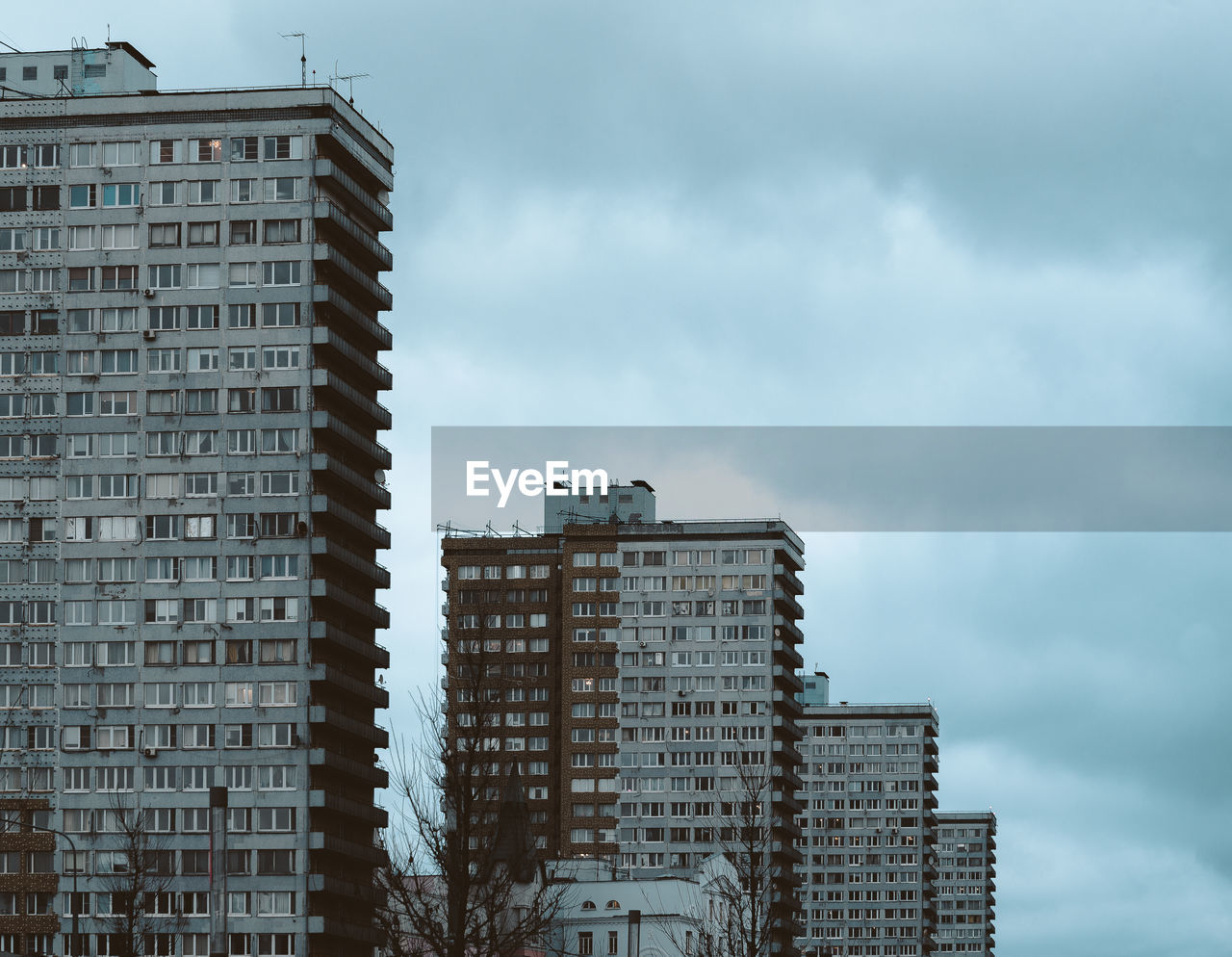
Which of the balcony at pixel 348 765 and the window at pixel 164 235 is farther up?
the window at pixel 164 235

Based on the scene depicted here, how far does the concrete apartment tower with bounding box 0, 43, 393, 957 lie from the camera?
138 meters

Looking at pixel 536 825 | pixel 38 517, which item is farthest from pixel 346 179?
pixel 536 825

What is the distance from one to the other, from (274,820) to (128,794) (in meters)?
10.1

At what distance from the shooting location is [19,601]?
141 metres

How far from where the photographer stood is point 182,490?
14162 centimetres

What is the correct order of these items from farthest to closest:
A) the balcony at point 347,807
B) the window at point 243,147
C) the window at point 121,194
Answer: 1. the window at point 121,194
2. the window at point 243,147
3. the balcony at point 347,807

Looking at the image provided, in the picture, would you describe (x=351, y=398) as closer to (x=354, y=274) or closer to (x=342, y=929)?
(x=354, y=274)

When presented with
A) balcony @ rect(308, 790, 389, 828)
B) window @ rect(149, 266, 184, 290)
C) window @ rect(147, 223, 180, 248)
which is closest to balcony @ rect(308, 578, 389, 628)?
balcony @ rect(308, 790, 389, 828)

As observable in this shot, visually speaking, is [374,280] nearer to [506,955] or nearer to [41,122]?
[41,122]

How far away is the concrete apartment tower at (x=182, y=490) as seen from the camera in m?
138

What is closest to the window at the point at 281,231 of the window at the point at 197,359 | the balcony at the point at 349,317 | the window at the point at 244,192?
the window at the point at 244,192

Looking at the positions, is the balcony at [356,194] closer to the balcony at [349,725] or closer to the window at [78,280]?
the window at [78,280]

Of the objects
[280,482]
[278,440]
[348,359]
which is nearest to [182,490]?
[280,482]

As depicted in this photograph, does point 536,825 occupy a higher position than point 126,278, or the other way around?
point 126,278
